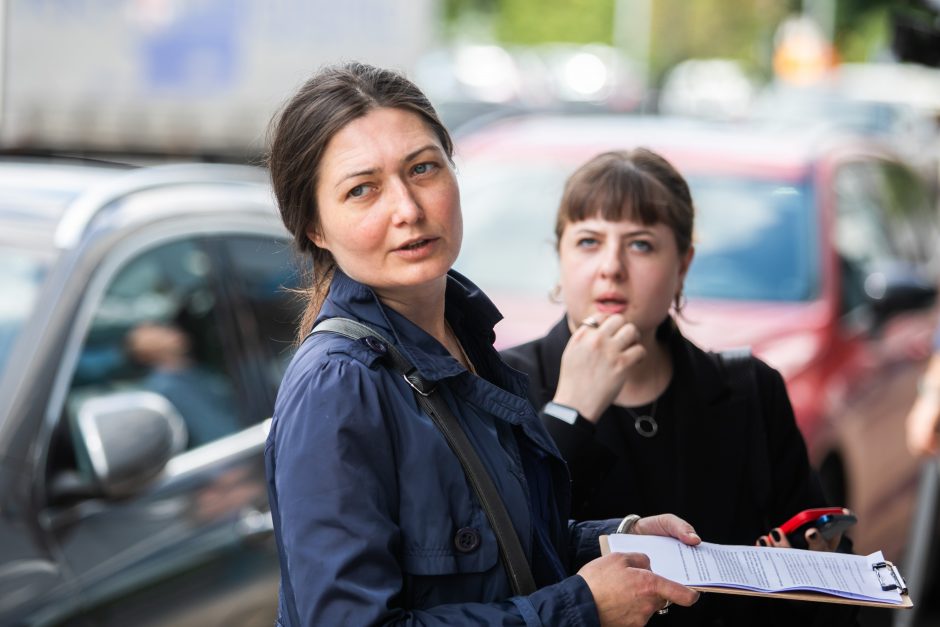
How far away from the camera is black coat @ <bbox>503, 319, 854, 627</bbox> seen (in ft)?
8.61

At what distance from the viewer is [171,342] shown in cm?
395

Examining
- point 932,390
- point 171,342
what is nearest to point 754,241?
point 932,390

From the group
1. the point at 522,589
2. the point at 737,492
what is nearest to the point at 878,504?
the point at 737,492

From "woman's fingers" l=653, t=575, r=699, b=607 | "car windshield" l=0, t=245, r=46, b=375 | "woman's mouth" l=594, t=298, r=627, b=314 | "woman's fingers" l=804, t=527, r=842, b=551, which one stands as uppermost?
"woman's mouth" l=594, t=298, r=627, b=314

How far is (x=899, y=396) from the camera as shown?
19.6 feet

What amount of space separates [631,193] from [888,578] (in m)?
1.01

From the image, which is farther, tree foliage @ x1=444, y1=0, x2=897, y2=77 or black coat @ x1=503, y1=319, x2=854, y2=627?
tree foliage @ x1=444, y1=0, x2=897, y2=77

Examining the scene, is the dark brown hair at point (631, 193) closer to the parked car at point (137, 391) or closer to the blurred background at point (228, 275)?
the blurred background at point (228, 275)

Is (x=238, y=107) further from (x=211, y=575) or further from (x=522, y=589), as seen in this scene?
(x=522, y=589)

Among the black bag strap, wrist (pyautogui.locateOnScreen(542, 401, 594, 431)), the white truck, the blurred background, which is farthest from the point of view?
the white truck

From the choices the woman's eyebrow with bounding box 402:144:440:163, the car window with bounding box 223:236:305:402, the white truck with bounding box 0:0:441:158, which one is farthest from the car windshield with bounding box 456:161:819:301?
the woman's eyebrow with bounding box 402:144:440:163

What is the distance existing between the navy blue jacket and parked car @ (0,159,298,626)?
1066 millimetres

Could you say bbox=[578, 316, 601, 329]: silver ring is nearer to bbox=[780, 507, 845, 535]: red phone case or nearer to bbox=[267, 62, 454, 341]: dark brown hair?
bbox=[780, 507, 845, 535]: red phone case

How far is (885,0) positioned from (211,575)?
4043cm
